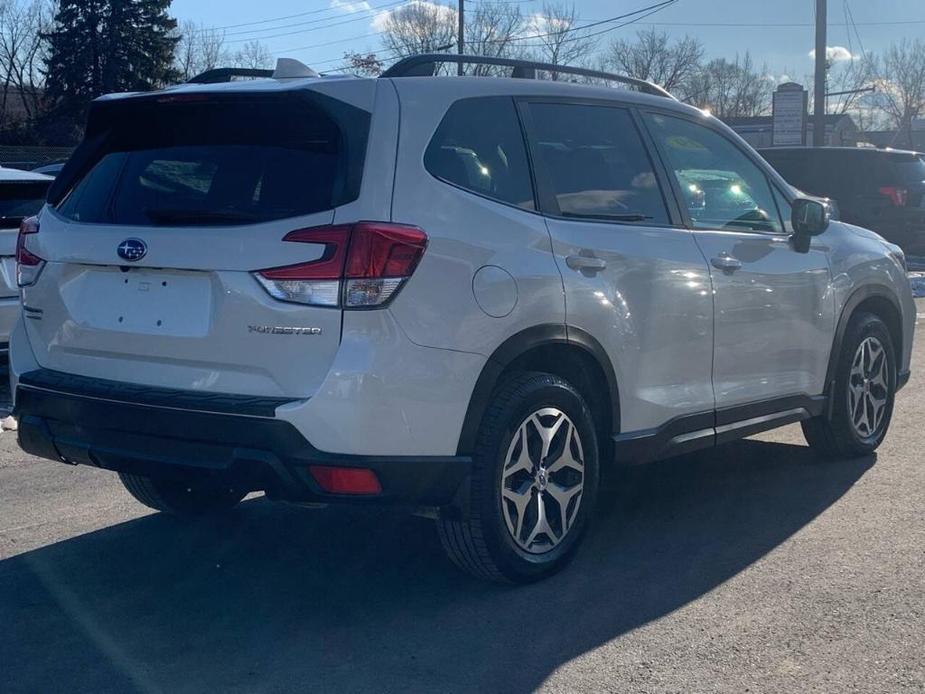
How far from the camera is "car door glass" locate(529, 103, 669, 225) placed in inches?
193

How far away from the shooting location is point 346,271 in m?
3.98

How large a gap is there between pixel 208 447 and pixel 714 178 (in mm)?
2922

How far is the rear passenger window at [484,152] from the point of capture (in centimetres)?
443

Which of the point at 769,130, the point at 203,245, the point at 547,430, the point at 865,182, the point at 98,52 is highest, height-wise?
the point at 98,52

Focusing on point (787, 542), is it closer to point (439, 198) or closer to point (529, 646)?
point (529, 646)

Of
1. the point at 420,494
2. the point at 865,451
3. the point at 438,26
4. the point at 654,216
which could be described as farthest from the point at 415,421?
the point at 438,26

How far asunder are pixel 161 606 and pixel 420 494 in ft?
3.64

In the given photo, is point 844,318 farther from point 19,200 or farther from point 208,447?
point 19,200

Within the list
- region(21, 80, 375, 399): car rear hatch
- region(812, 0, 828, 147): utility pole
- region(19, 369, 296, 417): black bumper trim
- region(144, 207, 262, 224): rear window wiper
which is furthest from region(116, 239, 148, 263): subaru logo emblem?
region(812, 0, 828, 147): utility pole

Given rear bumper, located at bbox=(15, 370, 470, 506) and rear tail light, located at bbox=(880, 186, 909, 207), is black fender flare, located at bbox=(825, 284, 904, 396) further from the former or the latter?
rear tail light, located at bbox=(880, 186, 909, 207)

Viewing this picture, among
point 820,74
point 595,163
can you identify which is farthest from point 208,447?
point 820,74

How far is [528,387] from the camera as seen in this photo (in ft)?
14.8

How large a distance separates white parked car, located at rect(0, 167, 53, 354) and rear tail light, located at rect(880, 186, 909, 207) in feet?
41.4

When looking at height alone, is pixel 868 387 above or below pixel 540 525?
above
